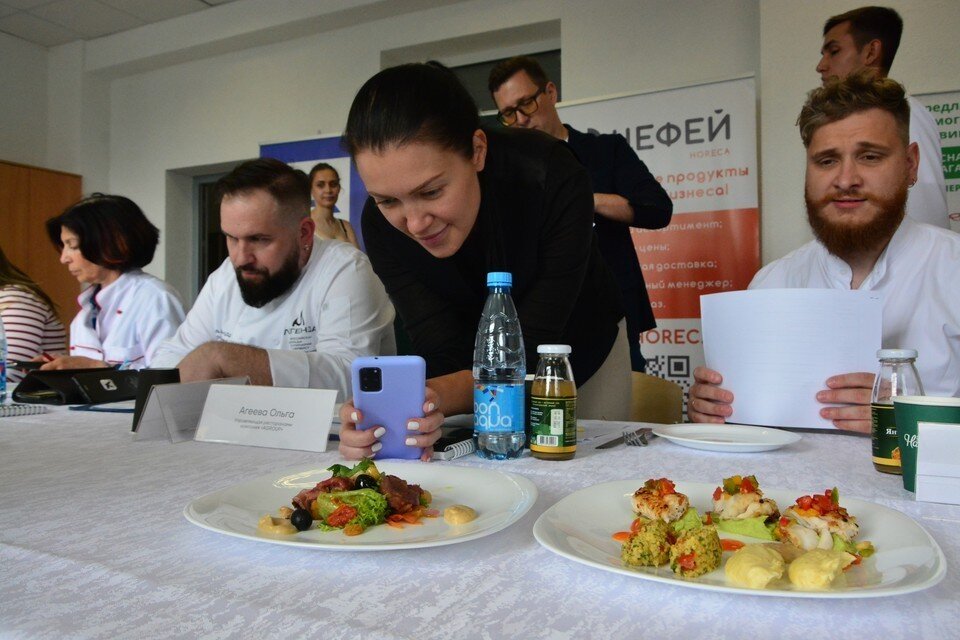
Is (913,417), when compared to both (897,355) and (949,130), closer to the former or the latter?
(897,355)

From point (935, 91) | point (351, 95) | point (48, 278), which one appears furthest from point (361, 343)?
point (48, 278)

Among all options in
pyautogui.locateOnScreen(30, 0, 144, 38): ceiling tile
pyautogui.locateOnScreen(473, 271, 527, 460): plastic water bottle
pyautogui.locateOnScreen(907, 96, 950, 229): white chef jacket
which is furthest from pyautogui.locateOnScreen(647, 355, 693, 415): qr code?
pyautogui.locateOnScreen(30, 0, 144, 38): ceiling tile

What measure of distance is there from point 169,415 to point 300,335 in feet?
2.76

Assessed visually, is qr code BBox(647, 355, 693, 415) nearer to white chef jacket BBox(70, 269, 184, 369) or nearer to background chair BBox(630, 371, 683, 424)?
background chair BBox(630, 371, 683, 424)

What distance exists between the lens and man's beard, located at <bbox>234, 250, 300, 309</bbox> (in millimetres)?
2041

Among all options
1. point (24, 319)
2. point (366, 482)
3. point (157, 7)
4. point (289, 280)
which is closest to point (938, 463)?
point (366, 482)

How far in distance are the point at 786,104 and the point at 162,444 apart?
123 inches

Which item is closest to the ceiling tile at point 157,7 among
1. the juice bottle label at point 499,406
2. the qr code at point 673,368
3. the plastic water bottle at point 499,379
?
the qr code at point 673,368

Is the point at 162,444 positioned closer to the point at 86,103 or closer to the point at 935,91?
the point at 935,91

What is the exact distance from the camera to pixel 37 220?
5.31m

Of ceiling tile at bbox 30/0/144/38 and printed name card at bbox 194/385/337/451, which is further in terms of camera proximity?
ceiling tile at bbox 30/0/144/38

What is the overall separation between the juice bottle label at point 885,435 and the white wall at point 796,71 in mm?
Answer: 2538

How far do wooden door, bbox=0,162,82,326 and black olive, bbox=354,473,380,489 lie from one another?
17.4 feet

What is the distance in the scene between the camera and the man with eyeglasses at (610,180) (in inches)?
91.4
